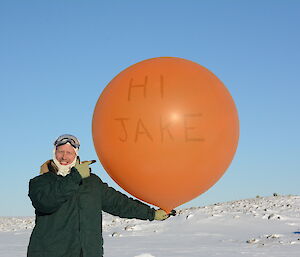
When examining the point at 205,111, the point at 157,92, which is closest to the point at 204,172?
the point at 205,111

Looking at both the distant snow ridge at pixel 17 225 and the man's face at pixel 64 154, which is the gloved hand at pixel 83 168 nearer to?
the man's face at pixel 64 154

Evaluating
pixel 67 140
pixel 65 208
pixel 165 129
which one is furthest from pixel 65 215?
pixel 165 129

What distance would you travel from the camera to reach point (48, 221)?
4418 mm

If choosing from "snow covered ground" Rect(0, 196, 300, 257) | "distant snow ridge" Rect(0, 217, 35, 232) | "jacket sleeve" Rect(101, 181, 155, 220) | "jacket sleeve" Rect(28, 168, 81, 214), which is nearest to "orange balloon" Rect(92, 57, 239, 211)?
"jacket sleeve" Rect(101, 181, 155, 220)

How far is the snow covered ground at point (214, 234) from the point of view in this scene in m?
12.3

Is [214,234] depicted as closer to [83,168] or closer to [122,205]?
[122,205]

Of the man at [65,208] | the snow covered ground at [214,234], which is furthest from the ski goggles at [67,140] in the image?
the snow covered ground at [214,234]

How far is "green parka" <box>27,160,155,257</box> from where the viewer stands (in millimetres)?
4254

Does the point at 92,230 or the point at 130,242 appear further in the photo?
the point at 130,242

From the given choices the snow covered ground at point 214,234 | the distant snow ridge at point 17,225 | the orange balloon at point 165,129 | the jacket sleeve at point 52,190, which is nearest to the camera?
the jacket sleeve at point 52,190

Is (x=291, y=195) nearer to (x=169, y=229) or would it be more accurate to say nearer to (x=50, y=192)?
(x=169, y=229)

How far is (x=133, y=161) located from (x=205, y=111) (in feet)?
2.63

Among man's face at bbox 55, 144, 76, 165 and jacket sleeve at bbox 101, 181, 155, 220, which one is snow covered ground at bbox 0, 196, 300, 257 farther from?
→ man's face at bbox 55, 144, 76, 165

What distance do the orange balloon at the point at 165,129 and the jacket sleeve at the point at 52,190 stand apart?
490mm
